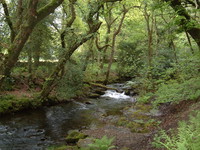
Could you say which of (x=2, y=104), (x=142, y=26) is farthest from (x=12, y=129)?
(x=142, y=26)

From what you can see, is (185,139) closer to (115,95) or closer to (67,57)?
(67,57)

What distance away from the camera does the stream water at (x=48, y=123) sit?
791 centimetres

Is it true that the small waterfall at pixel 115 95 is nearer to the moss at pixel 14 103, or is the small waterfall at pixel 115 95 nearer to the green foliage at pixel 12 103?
the moss at pixel 14 103

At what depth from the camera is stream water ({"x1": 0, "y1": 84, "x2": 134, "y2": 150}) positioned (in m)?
7.91

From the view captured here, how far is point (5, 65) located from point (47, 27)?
414 inches

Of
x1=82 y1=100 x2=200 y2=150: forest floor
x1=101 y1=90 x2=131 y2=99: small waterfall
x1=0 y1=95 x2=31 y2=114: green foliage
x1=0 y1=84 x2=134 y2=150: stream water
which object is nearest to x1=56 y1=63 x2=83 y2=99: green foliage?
x1=0 y1=84 x2=134 y2=150: stream water

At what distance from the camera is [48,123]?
34.3 feet

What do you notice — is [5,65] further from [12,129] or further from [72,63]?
[72,63]

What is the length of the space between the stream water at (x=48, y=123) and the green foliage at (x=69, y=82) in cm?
101

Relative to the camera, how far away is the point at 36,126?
388 inches

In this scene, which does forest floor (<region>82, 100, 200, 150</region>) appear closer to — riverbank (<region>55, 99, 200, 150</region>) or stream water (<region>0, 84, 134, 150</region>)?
riverbank (<region>55, 99, 200, 150</region>)

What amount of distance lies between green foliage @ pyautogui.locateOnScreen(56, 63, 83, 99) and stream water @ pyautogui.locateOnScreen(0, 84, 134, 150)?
1012 mm

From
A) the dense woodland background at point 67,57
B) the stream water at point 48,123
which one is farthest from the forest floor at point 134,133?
the stream water at point 48,123

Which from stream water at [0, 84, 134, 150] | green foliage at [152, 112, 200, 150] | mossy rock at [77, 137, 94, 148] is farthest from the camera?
stream water at [0, 84, 134, 150]
